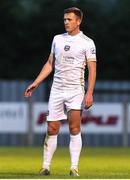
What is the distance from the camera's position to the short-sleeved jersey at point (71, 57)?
45.5 ft

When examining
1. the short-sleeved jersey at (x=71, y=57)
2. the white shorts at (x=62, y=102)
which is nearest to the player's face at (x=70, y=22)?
the short-sleeved jersey at (x=71, y=57)

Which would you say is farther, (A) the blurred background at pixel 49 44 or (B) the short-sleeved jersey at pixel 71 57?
(A) the blurred background at pixel 49 44

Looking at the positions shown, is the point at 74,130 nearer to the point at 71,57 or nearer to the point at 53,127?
the point at 53,127

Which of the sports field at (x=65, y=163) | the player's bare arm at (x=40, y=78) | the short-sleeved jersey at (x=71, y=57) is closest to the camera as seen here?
the short-sleeved jersey at (x=71, y=57)

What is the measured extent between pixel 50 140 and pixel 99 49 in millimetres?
27467

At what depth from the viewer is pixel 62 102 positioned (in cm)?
1402

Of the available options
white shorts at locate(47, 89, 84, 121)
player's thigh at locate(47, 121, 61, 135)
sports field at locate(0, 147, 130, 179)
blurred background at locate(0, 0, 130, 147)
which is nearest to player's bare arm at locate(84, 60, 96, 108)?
white shorts at locate(47, 89, 84, 121)

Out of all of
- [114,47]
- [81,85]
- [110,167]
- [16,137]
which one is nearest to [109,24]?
[114,47]

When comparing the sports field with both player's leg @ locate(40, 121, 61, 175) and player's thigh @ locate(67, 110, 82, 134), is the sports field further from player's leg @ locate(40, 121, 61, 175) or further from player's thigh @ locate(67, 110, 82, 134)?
player's thigh @ locate(67, 110, 82, 134)

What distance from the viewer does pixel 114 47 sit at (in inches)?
1647

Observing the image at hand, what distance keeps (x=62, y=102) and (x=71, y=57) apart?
0.60 meters

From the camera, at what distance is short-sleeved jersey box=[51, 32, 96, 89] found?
1388 centimetres

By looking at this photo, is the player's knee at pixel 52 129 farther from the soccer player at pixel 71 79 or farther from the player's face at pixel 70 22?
the player's face at pixel 70 22

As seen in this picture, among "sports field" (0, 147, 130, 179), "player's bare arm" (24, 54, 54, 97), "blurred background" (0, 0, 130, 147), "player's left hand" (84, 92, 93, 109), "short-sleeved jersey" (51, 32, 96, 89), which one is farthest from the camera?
"blurred background" (0, 0, 130, 147)
